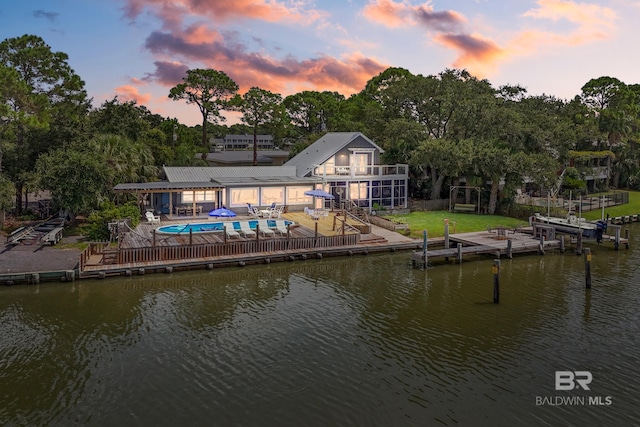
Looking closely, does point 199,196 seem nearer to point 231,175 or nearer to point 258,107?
point 231,175

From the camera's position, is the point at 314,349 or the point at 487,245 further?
the point at 487,245

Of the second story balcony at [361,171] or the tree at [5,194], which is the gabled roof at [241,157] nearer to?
the second story balcony at [361,171]

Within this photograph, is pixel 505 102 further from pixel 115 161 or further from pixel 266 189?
pixel 115 161

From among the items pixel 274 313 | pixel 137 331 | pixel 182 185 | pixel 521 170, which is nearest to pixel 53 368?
pixel 137 331

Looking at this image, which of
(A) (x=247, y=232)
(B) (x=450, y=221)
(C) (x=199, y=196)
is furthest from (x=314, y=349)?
(C) (x=199, y=196)

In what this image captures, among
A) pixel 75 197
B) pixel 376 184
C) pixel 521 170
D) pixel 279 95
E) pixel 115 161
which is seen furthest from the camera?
pixel 279 95

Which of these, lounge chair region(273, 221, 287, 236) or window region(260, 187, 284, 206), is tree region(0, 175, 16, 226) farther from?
lounge chair region(273, 221, 287, 236)

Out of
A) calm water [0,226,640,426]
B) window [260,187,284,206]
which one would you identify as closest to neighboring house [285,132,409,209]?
window [260,187,284,206]
